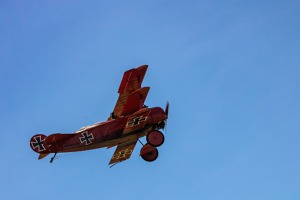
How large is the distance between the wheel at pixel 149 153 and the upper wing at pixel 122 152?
0.80m

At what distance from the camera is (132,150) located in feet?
155

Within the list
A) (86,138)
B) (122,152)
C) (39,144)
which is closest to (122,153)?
(122,152)

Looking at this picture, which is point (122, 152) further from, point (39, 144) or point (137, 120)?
point (39, 144)

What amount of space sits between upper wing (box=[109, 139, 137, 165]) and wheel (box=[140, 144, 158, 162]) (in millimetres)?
801

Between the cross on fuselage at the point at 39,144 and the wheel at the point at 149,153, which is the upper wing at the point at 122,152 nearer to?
the wheel at the point at 149,153

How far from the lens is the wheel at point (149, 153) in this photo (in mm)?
46688

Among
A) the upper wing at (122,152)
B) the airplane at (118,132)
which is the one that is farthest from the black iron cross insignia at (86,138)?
the upper wing at (122,152)

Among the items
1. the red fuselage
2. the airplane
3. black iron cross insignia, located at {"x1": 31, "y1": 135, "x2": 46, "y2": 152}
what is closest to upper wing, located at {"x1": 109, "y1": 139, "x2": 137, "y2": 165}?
the airplane

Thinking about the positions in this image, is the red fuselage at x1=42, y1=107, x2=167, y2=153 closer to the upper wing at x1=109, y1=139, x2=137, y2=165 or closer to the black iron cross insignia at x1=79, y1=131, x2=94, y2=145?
the black iron cross insignia at x1=79, y1=131, x2=94, y2=145

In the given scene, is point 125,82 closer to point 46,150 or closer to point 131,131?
point 131,131

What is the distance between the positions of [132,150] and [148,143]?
7.76 feet

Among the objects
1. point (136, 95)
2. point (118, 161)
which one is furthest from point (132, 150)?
point (136, 95)

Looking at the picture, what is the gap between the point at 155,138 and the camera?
148 feet

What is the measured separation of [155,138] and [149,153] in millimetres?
1951
